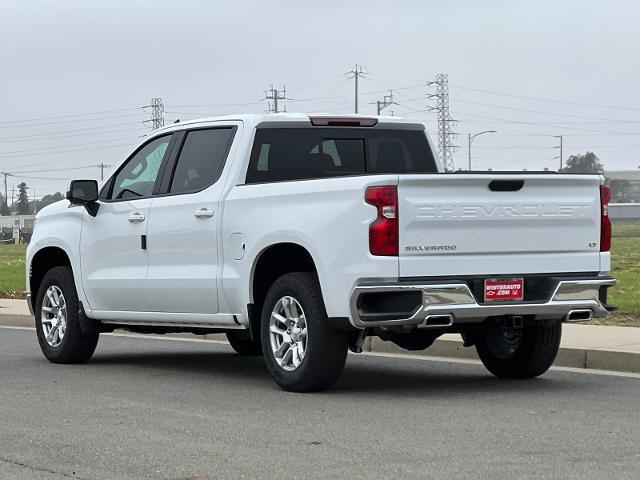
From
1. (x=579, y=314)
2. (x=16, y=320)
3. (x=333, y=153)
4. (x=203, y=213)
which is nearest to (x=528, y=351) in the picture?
(x=579, y=314)

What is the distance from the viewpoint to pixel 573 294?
10312 millimetres

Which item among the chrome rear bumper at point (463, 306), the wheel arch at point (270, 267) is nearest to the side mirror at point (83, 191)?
the wheel arch at point (270, 267)

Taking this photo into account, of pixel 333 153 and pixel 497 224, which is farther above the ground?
pixel 333 153

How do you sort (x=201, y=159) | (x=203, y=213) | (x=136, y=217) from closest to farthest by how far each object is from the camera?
1. (x=203, y=213)
2. (x=201, y=159)
3. (x=136, y=217)

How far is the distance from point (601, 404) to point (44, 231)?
6.07 metres

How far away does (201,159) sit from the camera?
11.6 metres

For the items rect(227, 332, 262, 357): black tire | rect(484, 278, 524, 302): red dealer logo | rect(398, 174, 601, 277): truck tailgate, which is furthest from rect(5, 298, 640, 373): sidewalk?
rect(484, 278, 524, 302): red dealer logo

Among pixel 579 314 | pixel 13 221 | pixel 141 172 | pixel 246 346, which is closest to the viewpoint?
pixel 579 314

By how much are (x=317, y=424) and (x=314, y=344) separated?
1431 mm

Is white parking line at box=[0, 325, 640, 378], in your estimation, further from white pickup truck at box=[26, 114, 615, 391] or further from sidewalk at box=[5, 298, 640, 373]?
white pickup truck at box=[26, 114, 615, 391]

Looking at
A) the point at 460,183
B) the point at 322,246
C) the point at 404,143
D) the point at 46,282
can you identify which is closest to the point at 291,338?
the point at 322,246

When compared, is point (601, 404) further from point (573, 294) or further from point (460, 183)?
point (460, 183)

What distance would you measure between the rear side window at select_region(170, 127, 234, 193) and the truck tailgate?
87.8 inches

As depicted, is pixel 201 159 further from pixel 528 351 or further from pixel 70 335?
pixel 528 351
